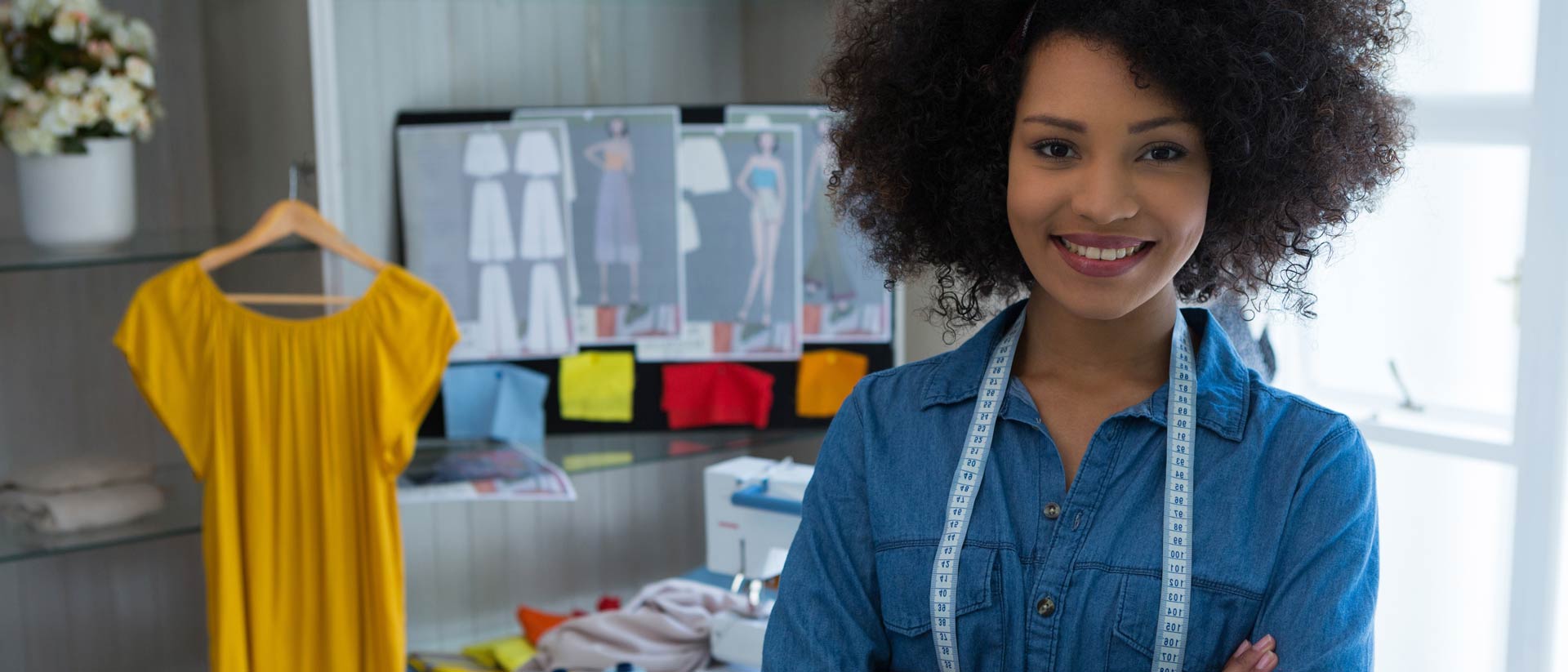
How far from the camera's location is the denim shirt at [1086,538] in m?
1.05

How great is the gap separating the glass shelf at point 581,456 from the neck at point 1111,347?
157cm

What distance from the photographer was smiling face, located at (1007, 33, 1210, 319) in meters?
1.03

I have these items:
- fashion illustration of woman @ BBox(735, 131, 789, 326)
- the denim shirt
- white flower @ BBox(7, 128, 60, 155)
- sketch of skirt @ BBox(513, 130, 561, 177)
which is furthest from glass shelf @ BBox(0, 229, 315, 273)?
the denim shirt

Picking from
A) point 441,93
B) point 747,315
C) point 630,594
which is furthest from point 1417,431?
point 441,93

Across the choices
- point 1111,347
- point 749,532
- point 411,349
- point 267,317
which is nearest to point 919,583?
point 1111,347

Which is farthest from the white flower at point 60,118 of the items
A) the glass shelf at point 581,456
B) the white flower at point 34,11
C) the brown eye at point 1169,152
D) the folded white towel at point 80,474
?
the brown eye at point 1169,152

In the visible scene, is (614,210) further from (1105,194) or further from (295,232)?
(1105,194)

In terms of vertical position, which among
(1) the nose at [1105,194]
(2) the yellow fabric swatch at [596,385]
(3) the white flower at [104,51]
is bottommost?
(2) the yellow fabric swatch at [596,385]

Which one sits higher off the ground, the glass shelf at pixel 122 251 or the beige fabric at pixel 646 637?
the glass shelf at pixel 122 251

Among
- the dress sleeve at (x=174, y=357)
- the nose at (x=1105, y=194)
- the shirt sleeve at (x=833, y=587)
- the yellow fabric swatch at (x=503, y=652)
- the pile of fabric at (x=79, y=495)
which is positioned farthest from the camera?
the yellow fabric swatch at (x=503, y=652)

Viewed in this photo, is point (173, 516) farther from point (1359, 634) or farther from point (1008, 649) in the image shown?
point (1359, 634)

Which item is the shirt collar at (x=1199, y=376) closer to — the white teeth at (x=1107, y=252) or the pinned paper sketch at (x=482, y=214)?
the white teeth at (x=1107, y=252)

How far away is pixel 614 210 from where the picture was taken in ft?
8.95

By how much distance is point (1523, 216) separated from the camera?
2.04m
